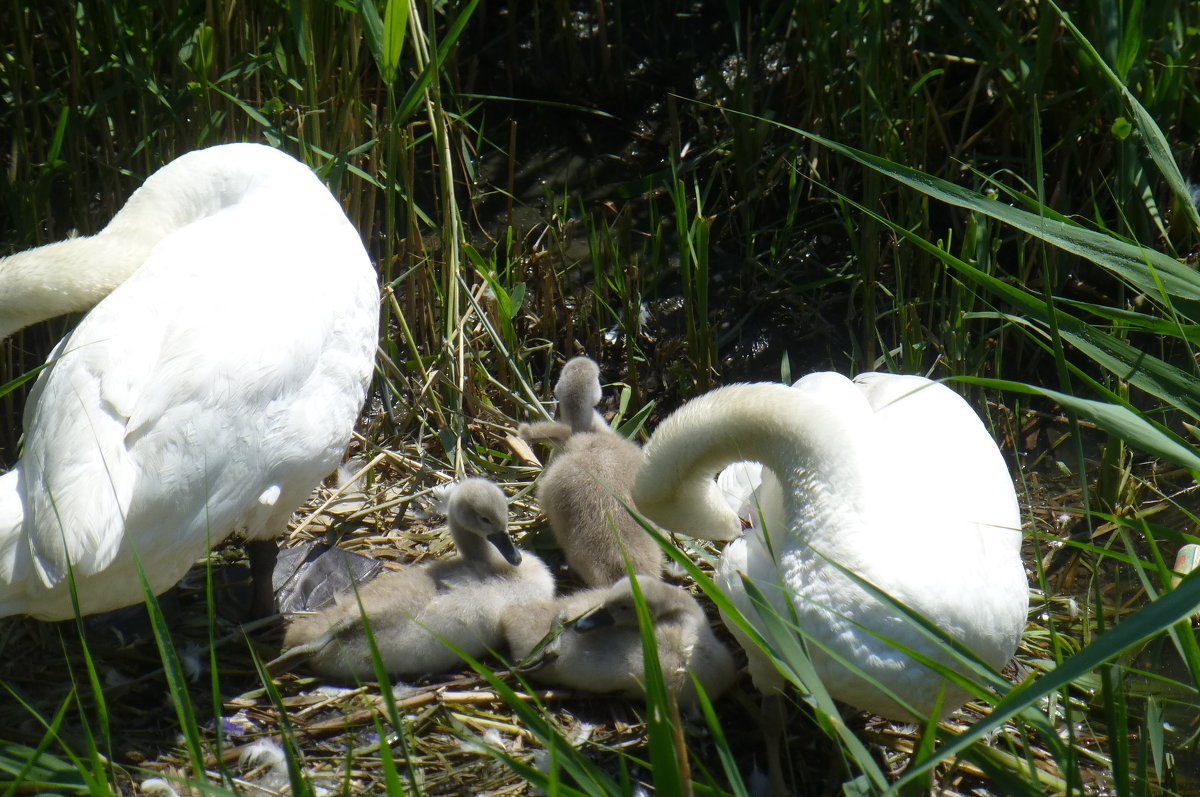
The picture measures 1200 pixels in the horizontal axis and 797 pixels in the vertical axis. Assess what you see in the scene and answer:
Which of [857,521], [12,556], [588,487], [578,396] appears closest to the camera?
[857,521]

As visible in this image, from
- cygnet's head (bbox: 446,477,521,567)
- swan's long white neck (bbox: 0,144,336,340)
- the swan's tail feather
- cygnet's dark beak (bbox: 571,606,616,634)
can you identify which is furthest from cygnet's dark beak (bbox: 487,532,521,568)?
the swan's tail feather

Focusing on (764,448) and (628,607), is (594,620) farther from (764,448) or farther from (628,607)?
(764,448)

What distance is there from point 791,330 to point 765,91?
1.10 metres

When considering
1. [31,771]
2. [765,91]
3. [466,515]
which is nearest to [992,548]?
[466,515]

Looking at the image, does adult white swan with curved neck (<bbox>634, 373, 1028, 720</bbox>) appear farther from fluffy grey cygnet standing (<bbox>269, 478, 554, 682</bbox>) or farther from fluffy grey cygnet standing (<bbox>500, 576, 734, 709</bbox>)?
fluffy grey cygnet standing (<bbox>269, 478, 554, 682</bbox>)

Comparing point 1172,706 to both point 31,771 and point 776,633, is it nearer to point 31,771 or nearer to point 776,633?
point 776,633

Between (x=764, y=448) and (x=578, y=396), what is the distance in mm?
1149

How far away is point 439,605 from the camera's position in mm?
3162

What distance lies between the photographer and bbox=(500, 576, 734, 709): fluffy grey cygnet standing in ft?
9.75

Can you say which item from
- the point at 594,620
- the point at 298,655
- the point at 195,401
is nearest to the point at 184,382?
the point at 195,401

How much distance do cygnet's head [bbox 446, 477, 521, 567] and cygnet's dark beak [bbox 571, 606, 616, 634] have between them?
0.36 metres

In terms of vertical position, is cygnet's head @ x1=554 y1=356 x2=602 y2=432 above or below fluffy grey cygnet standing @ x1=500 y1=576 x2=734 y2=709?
above

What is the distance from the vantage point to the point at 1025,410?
403 cm

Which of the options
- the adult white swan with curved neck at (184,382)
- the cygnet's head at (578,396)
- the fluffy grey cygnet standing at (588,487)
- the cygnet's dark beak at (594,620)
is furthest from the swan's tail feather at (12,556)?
the cygnet's head at (578,396)
